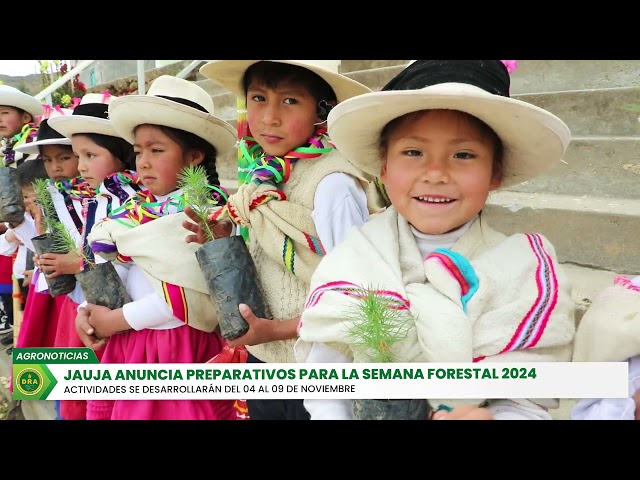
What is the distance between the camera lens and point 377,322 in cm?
125

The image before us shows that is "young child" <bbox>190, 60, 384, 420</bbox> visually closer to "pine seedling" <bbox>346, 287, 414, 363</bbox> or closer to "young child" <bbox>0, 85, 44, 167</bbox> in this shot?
"pine seedling" <bbox>346, 287, 414, 363</bbox>

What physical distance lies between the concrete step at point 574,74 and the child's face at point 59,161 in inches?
67.8

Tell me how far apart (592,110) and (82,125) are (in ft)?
5.87

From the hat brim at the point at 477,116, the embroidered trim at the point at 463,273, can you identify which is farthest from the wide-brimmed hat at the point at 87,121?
the embroidered trim at the point at 463,273

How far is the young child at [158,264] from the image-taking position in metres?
1.71

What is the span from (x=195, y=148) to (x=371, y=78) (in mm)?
668

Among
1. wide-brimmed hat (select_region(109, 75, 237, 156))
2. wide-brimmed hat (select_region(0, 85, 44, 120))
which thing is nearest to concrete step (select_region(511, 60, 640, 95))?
wide-brimmed hat (select_region(109, 75, 237, 156))

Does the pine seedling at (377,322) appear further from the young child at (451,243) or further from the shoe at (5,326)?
the shoe at (5,326)

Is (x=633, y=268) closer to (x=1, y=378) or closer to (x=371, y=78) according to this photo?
(x=371, y=78)

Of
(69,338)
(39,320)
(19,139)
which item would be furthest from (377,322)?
(19,139)

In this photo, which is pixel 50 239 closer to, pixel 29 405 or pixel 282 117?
pixel 29 405

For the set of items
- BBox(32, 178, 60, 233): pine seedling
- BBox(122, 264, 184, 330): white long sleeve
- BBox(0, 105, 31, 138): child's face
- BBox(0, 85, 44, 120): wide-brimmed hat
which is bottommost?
BBox(122, 264, 184, 330): white long sleeve

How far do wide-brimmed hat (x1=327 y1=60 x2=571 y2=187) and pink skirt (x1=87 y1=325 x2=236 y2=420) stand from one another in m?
0.81

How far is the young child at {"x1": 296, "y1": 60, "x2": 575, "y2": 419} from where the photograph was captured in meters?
1.28
